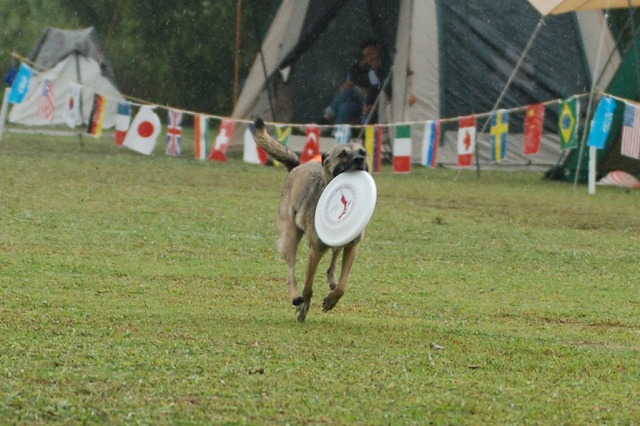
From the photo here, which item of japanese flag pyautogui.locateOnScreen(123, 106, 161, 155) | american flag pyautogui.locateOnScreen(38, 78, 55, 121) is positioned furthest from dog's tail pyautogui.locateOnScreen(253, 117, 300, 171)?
american flag pyautogui.locateOnScreen(38, 78, 55, 121)

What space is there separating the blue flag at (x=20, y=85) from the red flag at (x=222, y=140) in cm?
350

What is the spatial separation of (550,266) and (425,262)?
1166mm

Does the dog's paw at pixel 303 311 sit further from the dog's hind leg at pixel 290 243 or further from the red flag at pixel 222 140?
the red flag at pixel 222 140

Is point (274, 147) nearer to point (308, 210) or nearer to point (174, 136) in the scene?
point (308, 210)

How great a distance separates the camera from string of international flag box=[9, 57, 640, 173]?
19.9 meters

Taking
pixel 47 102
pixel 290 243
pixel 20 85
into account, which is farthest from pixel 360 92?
pixel 290 243

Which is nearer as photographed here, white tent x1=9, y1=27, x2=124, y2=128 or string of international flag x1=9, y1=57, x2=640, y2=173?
string of international flag x1=9, y1=57, x2=640, y2=173

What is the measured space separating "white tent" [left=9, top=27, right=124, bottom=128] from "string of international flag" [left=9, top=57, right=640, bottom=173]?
33.5 feet

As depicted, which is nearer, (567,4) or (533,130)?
(567,4)

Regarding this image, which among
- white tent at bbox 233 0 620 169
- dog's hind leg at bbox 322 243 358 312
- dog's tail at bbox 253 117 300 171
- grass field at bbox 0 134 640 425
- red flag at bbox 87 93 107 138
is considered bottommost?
grass field at bbox 0 134 640 425

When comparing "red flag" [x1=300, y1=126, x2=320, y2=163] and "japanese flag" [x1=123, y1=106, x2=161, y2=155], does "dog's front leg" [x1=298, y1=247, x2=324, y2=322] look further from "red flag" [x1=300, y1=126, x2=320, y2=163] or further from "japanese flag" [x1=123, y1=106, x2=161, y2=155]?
"japanese flag" [x1=123, y1=106, x2=161, y2=155]

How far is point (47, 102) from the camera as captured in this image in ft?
86.8

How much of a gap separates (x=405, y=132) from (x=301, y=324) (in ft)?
43.3

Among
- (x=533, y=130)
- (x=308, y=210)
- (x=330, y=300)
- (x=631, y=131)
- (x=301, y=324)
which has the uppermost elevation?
(x=631, y=131)
